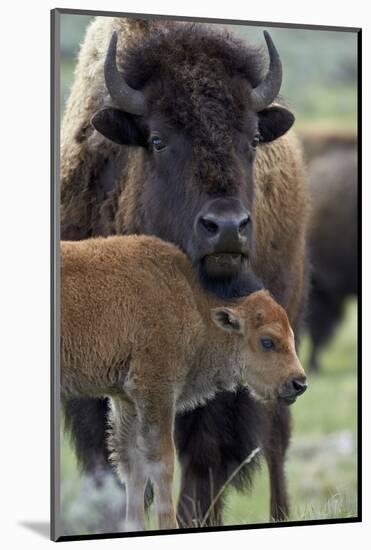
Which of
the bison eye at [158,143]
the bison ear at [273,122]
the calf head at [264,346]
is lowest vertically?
the calf head at [264,346]

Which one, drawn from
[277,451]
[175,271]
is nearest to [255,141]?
[175,271]

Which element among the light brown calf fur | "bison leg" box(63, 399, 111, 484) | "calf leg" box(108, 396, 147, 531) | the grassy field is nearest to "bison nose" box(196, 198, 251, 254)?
the light brown calf fur

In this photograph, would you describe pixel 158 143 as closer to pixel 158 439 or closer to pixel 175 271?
pixel 175 271

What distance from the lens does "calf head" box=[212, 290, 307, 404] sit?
230 inches

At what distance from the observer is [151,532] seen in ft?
19.7

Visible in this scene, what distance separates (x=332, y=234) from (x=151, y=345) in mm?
7053

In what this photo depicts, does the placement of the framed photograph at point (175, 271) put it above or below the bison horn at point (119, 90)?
below

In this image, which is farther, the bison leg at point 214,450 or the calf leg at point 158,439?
the bison leg at point 214,450

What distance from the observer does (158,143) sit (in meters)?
6.20

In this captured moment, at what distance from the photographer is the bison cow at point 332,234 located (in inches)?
491

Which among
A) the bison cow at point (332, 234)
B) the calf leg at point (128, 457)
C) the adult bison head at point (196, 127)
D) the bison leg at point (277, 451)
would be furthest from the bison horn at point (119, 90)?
the bison cow at point (332, 234)

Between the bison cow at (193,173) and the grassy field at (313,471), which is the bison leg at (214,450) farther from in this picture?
the grassy field at (313,471)

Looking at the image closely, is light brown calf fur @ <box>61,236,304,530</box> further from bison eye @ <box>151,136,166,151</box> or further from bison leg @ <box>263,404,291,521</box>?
bison leg @ <box>263,404,291,521</box>

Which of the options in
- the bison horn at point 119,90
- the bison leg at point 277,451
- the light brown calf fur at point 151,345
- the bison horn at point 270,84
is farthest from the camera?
the bison leg at point 277,451
